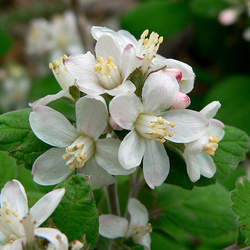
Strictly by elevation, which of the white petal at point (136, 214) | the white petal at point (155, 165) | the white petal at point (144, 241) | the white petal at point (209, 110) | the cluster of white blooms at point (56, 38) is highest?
the white petal at point (209, 110)

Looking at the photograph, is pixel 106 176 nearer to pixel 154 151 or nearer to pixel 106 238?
pixel 154 151

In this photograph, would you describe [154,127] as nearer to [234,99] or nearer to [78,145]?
[78,145]

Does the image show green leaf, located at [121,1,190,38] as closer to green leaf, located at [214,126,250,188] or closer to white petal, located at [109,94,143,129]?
green leaf, located at [214,126,250,188]

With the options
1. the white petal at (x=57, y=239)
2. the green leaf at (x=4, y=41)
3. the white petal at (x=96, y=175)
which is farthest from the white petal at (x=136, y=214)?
the green leaf at (x=4, y=41)

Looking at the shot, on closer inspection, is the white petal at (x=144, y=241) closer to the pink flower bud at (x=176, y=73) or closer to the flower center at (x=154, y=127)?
the flower center at (x=154, y=127)

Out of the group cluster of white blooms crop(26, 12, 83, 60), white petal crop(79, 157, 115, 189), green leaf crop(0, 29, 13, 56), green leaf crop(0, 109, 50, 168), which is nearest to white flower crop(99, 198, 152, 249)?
white petal crop(79, 157, 115, 189)
